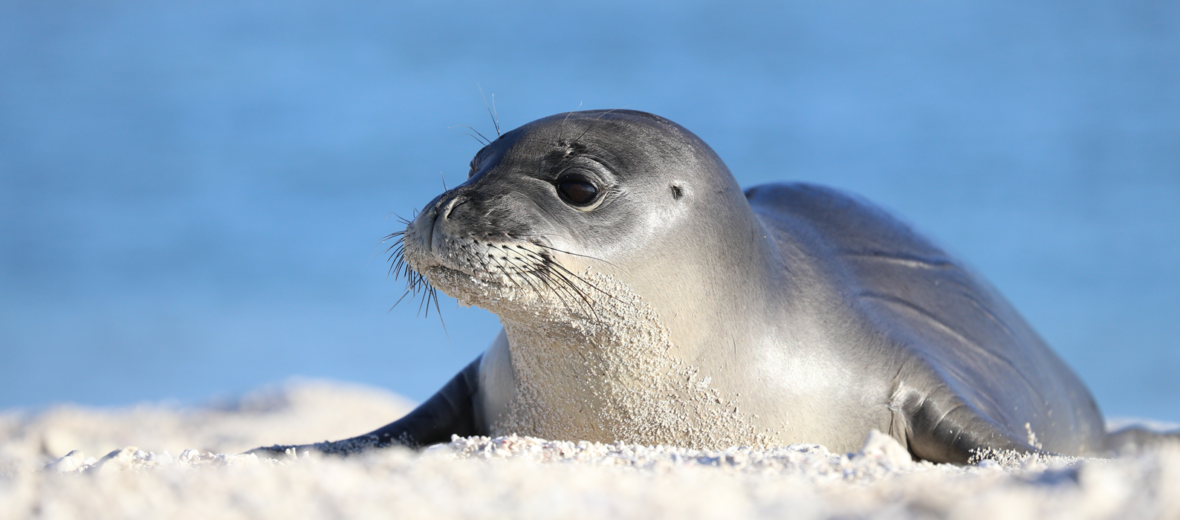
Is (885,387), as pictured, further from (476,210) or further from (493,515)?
(493,515)

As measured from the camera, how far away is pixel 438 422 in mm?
4031

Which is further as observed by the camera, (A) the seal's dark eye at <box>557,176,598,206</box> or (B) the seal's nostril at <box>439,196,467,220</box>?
(A) the seal's dark eye at <box>557,176,598,206</box>

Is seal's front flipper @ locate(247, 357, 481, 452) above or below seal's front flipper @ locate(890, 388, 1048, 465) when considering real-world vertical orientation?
above

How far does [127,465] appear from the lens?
247 cm

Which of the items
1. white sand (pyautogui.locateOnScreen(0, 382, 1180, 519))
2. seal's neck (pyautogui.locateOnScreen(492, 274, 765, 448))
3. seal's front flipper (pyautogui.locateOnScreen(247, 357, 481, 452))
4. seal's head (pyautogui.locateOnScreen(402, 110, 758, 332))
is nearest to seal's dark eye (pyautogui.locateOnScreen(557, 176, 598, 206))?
seal's head (pyautogui.locateOnScreen(402, 110, 758, 332))

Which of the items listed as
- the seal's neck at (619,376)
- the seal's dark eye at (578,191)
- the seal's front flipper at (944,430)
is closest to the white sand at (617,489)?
the seal's neck at (619,376)

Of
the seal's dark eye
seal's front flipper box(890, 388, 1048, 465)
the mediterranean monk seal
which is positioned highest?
the seal's dark eye

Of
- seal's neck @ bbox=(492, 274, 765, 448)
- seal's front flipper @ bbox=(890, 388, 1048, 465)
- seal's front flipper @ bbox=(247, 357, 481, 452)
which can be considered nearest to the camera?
seal's neck @ bbox=(492, 274, 765, 448)

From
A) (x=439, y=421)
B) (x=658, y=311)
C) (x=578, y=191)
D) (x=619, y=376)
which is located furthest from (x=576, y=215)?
(x=439, y=421)

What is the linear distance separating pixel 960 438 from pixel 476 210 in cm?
174

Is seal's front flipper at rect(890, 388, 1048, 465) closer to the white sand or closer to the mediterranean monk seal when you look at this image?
the mediterranean monk seal

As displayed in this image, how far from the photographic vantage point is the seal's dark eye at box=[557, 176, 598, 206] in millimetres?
3072

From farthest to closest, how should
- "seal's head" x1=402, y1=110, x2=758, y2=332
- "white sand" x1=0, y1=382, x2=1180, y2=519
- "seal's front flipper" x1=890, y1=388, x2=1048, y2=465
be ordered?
"seal's front flipper" x1=890, y1=388, x2=1048, y2=465, "seal's head" x1=402, y1=110, x2=758, y2=332, "white sand" x1=0, y1=382, x2=1180, y2=519

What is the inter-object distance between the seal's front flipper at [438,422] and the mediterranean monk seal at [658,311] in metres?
0.12
